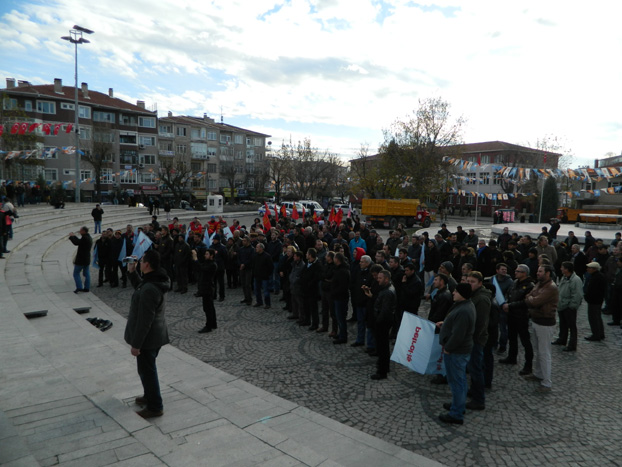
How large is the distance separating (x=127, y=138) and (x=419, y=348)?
202 ft

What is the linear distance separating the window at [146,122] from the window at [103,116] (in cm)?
415

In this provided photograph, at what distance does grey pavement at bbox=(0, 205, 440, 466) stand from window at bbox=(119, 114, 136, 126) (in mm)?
55409

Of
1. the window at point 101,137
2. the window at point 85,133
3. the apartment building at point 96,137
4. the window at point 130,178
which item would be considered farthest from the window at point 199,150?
the window at point 85,133

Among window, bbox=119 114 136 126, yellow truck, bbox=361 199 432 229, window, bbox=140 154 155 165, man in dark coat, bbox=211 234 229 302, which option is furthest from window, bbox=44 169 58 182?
man in dark coat, bbox=211 234 229 302

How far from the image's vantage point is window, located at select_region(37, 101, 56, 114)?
160 ft

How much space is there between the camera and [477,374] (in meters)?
5.53

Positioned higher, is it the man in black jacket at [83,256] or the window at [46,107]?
the window at [46,107]

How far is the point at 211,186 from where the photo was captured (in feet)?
236

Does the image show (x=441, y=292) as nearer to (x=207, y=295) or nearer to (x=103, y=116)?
(x=207, y=295)

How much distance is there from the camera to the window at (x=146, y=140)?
5989 cm

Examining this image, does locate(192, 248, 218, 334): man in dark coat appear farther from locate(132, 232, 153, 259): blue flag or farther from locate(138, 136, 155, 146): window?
locate(138, 136, 155, 146): window

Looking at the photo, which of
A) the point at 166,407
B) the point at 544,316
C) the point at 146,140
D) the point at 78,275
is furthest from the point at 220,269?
the point at 146,140

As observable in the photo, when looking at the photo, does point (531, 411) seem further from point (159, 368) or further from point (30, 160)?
point (30, 160)

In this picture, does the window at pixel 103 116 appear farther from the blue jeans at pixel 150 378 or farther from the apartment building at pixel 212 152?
the blue jeans at pixel 150 378
